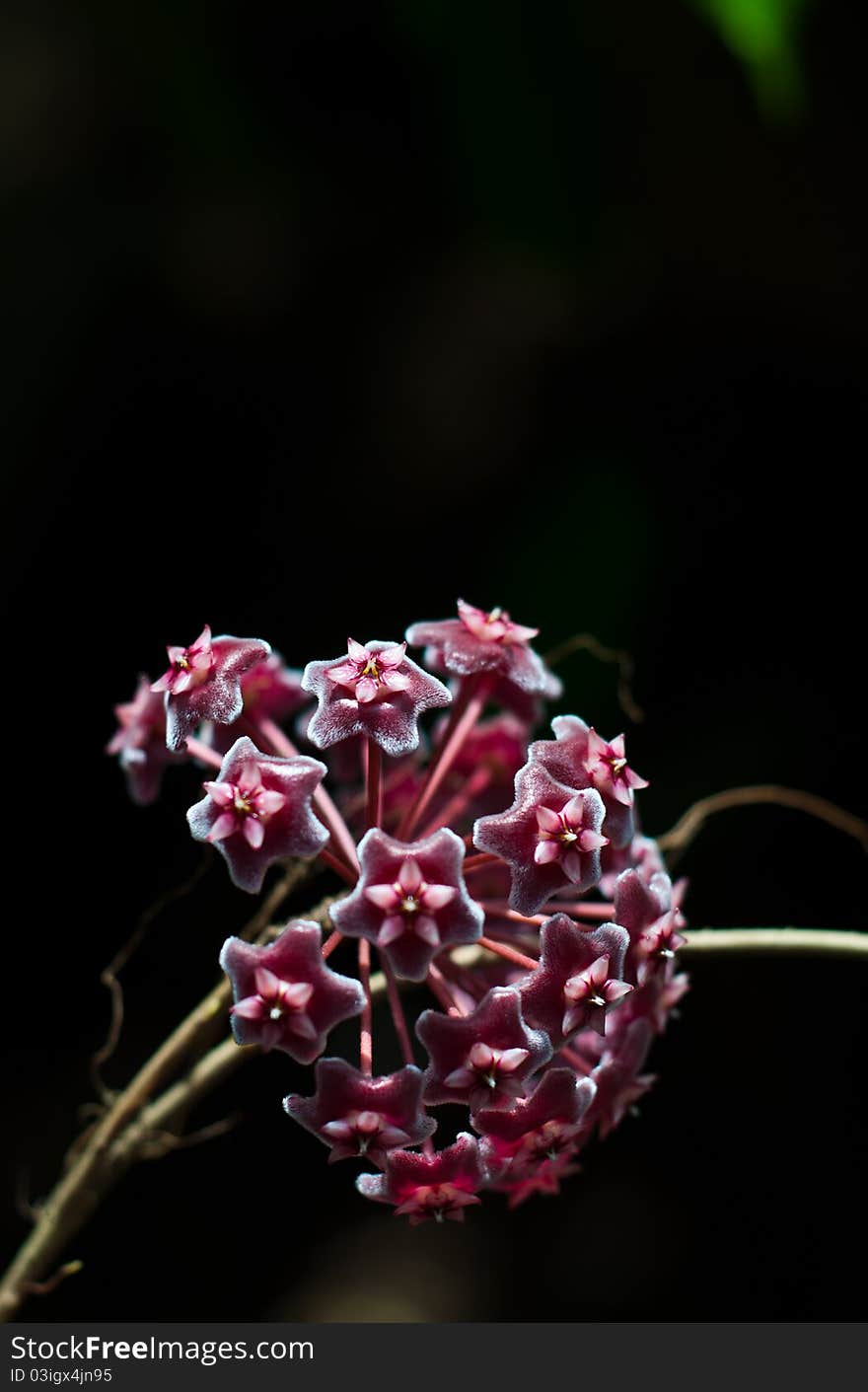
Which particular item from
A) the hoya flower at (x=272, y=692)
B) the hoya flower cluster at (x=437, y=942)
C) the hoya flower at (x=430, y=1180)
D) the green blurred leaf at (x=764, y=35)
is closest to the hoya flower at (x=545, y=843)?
the hoya flower cluster at (x=437, y=942)

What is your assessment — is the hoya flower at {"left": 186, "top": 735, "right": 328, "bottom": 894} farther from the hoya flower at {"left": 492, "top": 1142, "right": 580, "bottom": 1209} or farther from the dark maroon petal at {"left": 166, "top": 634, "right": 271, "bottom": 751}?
the hoya flower at {"left": 492, "top": 1142, "right": 580, "bottom": 1209}

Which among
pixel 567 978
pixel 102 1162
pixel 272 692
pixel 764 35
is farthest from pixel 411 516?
pixel 567 978

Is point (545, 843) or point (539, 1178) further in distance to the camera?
point (539, 1178)

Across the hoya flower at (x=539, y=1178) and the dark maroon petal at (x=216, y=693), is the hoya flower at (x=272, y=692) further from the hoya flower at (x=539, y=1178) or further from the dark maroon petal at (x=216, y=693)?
the hoya flower at (x=539, y=1178)

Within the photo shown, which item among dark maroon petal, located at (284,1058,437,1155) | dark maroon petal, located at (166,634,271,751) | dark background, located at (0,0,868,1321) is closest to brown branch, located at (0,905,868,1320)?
dark maroon petal, located at (284,1058,437,1155)

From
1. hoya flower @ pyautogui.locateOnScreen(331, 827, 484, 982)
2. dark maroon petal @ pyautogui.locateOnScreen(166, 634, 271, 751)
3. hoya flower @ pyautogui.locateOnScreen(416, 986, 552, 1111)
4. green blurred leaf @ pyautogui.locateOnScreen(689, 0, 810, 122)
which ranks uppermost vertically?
green blurred leaf @ pyautogui.locateOnScreen(689, 0, 810, 122)

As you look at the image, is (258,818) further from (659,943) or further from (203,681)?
(659,943)

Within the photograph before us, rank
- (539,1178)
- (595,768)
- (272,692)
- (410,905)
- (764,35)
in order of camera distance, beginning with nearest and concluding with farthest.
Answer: (410,905)
(595,768)
(539,1178)
(272,692)
(764,35)
